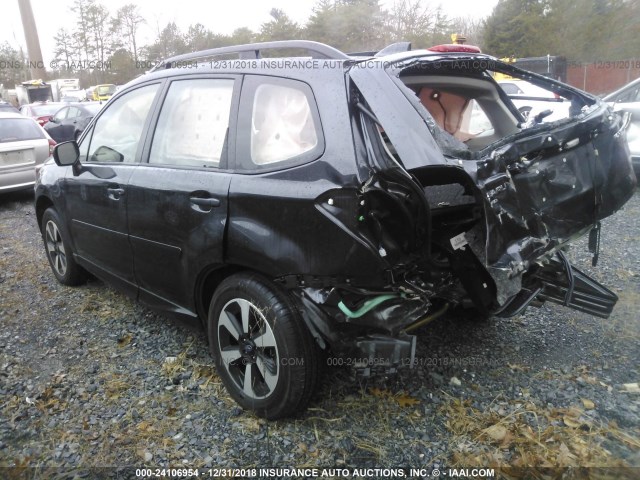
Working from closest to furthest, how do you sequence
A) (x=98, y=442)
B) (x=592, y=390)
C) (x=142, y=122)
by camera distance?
(x=98, y=442)
(x=592, y=390)
(x=142, y=122)

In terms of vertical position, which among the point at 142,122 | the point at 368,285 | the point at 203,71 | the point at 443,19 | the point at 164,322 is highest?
the point at 443,19

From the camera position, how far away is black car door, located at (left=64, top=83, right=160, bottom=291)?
3332mm

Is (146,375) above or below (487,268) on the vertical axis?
below

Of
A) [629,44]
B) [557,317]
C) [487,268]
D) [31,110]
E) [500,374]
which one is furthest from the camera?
[629,44]

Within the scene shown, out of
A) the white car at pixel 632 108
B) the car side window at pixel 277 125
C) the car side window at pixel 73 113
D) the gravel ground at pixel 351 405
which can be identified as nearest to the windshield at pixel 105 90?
the car side window at pixel 73 113

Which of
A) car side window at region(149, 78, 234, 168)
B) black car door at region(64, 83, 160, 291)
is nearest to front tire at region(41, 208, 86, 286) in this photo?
black car door at region(64, 83, 160, 291)

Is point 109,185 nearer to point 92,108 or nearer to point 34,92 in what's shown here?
point 92,108

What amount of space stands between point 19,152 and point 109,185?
585 cm

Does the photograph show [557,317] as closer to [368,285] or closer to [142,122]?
[368,285]

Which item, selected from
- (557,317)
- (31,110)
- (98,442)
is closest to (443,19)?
(31,110)

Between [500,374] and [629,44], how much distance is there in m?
29.2

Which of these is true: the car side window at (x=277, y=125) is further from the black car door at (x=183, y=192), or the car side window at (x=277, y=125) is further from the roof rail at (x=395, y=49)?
the roof rail at (x=395, y=49)

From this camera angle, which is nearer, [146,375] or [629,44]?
[146,375]

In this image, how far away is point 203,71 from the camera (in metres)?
3.00
